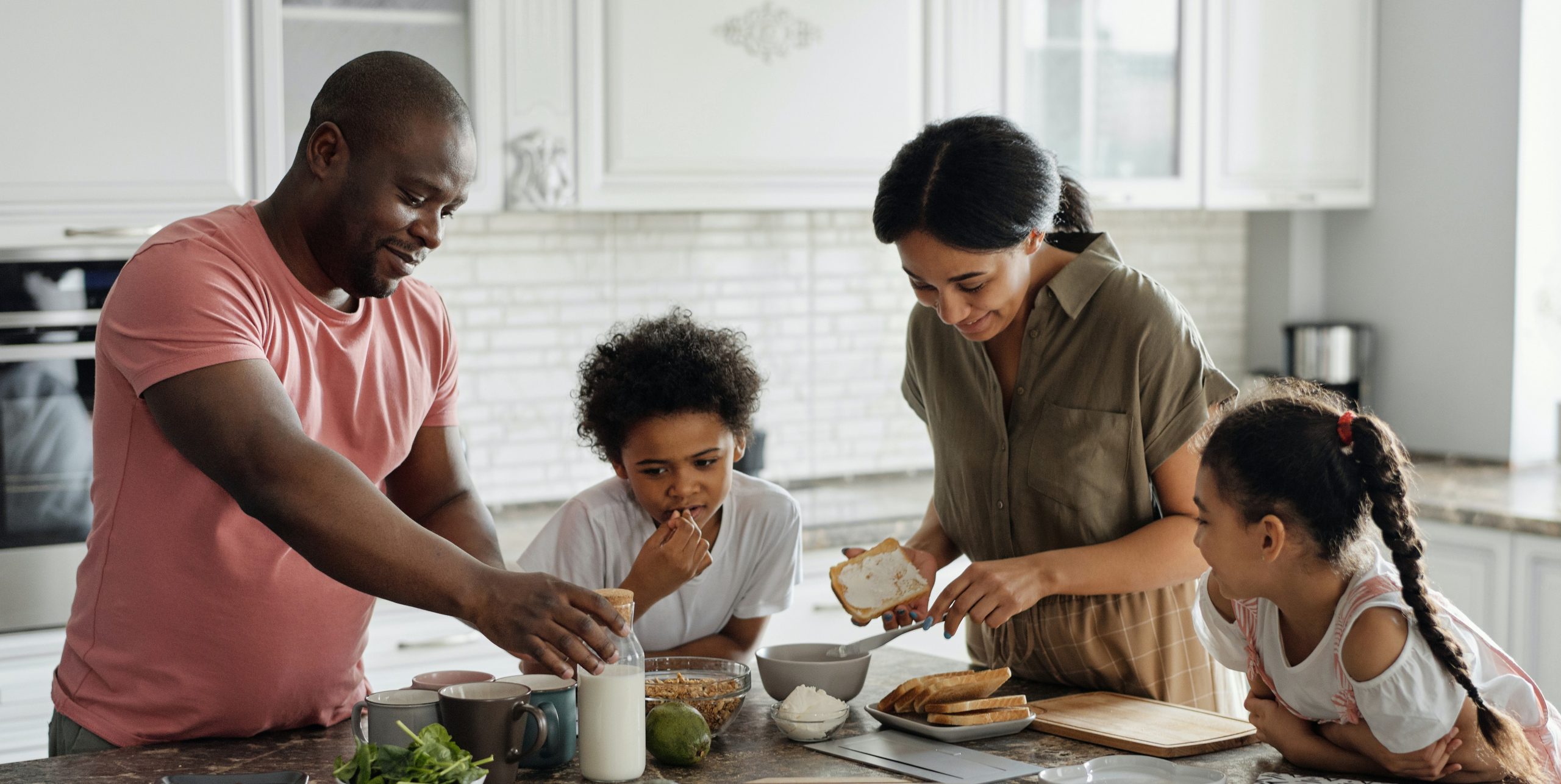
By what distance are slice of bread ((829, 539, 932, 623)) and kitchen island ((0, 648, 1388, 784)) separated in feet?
0.70

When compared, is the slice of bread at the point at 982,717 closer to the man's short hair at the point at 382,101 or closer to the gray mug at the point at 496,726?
the gray mug at the point at 496,726

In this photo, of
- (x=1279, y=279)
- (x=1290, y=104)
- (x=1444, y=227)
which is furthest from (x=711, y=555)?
(x=1279, y=279)

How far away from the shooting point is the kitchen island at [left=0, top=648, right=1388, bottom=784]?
1.59 m

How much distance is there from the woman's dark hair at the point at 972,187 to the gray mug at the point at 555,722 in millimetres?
724

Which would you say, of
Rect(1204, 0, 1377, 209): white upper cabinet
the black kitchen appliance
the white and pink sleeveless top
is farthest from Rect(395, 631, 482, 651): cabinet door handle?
the black kitchen appliance

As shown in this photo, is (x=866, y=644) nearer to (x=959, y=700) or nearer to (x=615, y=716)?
(x=959, y=700)

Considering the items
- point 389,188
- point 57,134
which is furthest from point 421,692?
point 57,134

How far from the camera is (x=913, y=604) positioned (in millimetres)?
1967

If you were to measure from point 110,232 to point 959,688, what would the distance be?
191cm

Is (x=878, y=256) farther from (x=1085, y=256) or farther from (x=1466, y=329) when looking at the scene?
(x=1085, y=256)

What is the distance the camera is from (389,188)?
1657 mm

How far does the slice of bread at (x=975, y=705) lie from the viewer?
1725 mm

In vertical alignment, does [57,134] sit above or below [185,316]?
above

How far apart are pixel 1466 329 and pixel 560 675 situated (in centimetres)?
340
